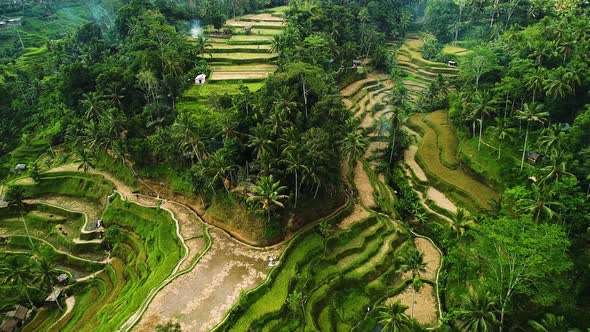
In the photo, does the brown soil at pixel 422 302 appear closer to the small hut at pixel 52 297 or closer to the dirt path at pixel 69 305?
the dirt path at pixel 69 305

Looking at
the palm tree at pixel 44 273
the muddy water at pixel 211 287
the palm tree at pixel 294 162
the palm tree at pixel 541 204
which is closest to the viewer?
the muddy water at pixel 211 287

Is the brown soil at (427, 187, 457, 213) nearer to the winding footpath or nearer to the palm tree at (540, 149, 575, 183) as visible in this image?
the winding footpath

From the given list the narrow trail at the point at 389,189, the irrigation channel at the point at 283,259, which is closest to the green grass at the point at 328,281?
the irrigation channel at the point at 283,259

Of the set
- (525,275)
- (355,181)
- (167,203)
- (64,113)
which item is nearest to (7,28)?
(64,113)

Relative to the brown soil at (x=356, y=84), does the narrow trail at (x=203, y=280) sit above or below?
below

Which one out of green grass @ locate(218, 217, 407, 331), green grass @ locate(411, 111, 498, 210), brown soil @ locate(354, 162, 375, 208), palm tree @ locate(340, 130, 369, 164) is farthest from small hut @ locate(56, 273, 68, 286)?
green grass @ locate(411, 111, 498, 210)

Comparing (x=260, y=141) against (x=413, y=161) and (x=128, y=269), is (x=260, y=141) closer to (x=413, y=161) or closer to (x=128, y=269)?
(x=128, y=269)
